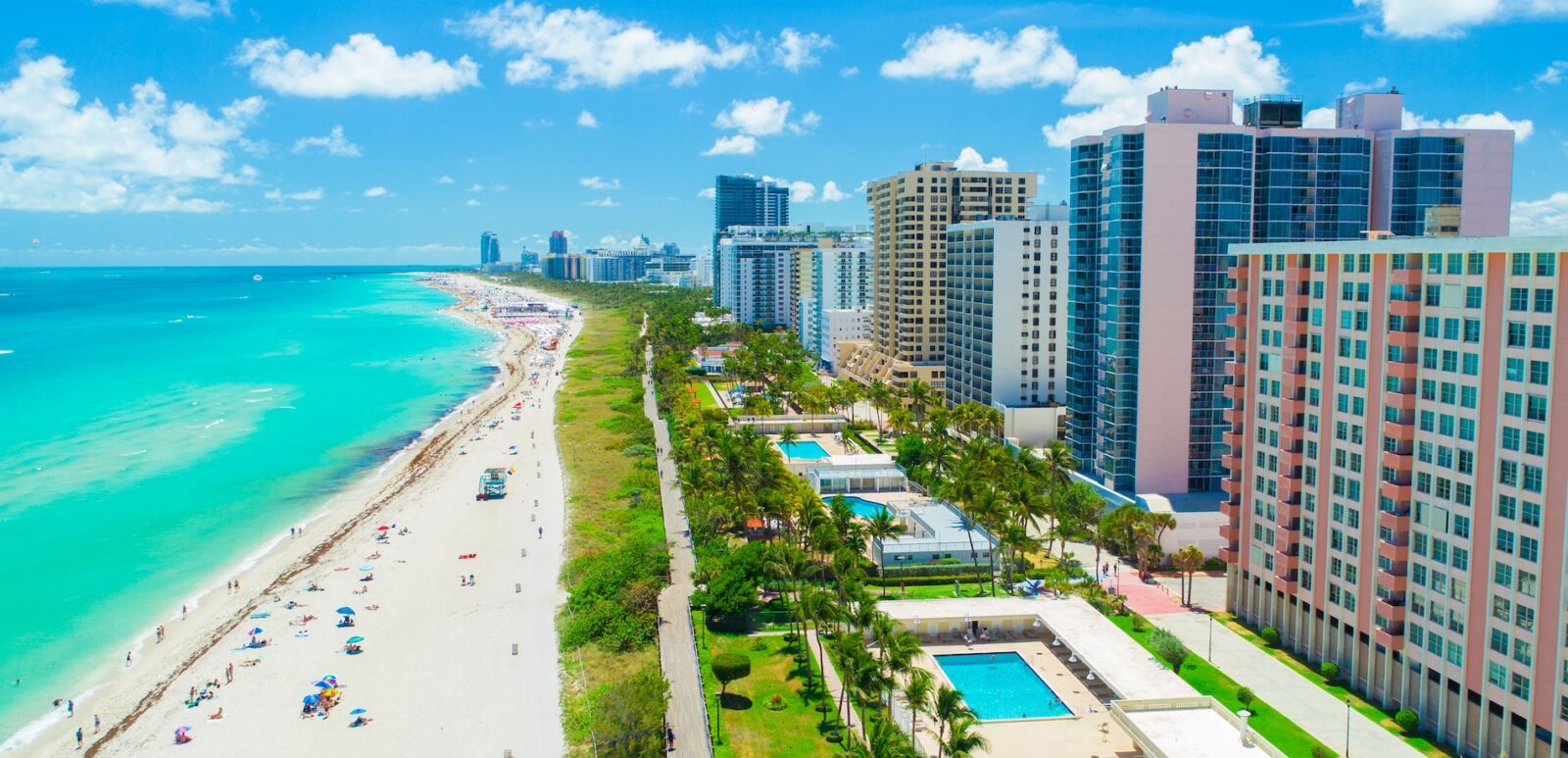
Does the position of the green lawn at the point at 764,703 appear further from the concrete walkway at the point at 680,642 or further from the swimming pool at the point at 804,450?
the swimming pool at the point at 804,450

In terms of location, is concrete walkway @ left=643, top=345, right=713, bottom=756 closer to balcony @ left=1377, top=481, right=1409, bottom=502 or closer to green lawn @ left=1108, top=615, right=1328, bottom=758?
Answer: green lawn @ left=1108, top=615, right=1328, bottom=758

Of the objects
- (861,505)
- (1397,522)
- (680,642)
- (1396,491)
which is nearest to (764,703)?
(680,642)

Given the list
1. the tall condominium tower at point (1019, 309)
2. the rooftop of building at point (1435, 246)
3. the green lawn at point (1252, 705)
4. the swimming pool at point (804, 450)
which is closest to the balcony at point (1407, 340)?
the rooftop of building at point (1435, 246)

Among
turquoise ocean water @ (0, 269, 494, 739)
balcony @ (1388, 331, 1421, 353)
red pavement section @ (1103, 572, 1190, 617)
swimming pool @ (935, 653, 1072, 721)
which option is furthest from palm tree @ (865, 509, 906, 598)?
turquoise ocean water @ (0, 269, 494, 739)

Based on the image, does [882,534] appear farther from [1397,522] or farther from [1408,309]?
[1408,309]

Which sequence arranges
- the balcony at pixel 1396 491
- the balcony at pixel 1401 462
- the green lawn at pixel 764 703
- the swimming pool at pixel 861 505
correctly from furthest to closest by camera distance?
the swimming pool at pixel 861 505 < the green lawn at pixel 764 703 < the balcony at pixel 1396 491 < the balcony at pixel 1401 462
